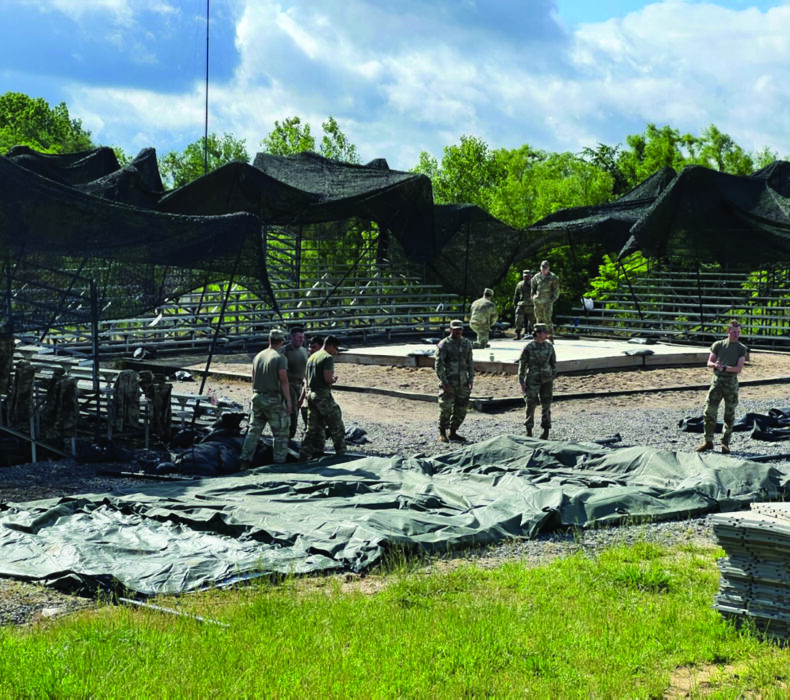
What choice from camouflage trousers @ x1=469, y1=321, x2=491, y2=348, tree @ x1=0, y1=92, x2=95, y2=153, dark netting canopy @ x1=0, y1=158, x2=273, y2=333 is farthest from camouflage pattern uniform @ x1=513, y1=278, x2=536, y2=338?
tree @ x1=0, y1=92, x2=95, y2=153

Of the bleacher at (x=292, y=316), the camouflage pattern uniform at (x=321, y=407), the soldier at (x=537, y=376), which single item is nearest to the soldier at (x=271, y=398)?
the camouflage pattern uniform at (x=321, y=407)

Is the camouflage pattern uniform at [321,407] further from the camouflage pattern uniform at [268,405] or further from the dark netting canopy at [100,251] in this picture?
the dark netting canopy at [100,251]

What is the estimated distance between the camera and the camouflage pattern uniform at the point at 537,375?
15547 millimetres

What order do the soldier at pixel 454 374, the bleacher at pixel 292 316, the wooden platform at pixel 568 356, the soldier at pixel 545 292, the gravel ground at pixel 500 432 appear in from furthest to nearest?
the soldier at pixel 545 292
the bleacher at pixel 292 316
the wooden platform at pixel 568 356
the soldier at pixel 454 374
the gravel ground at pixel 500 432

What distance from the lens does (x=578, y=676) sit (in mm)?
6473

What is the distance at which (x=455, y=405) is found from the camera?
16031 mm

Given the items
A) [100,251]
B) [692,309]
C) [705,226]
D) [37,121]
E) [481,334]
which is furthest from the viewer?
[37,121]

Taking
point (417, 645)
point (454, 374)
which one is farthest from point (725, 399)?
point (417, 645)

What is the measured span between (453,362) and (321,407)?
2.84 meters

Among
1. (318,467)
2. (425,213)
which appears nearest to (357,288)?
(425,213)

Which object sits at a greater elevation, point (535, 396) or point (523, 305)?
point (523, 305)

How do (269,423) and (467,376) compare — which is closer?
(269,423)

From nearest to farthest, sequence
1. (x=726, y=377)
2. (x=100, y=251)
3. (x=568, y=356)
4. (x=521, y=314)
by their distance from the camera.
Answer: (x=726, y=377) < (x=100, y=251) < (x=568, y=356) < (x=521, y=314)

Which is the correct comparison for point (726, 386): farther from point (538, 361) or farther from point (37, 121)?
point (37, 121)
